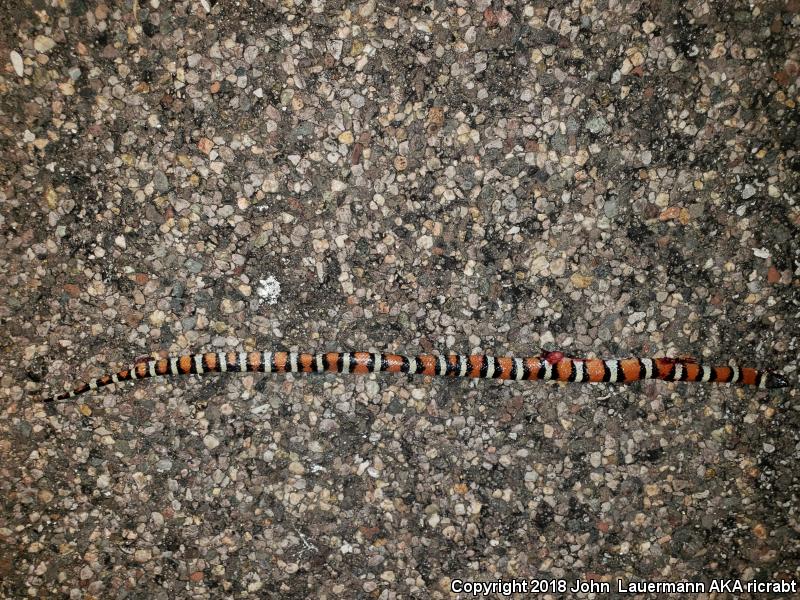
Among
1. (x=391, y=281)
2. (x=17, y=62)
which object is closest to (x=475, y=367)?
(x=391, y=281)

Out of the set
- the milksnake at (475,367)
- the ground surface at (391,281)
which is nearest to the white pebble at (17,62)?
the ground surface at (391,281)

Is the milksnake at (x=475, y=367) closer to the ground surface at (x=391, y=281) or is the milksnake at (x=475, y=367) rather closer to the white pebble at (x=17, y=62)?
the ground surface at (x=391, y=281)

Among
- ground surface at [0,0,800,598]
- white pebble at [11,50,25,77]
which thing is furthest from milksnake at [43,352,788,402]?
white pebble at [11,50,25,77]

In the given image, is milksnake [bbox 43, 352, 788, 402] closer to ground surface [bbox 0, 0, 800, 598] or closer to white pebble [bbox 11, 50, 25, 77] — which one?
ground surface [bbox 0, 0, 800, 598]

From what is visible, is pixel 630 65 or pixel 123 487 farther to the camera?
pixel 123 487

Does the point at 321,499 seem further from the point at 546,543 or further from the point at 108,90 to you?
the point at 108,90

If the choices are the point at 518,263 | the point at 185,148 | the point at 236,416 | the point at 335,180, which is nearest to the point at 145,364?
the point at 236,416

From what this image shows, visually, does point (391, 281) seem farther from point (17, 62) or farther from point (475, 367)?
point (17, 62)
